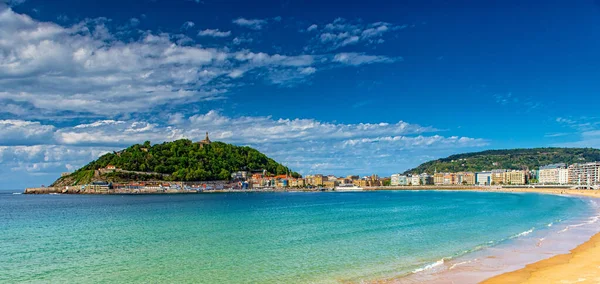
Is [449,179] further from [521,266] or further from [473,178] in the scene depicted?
[521,266]

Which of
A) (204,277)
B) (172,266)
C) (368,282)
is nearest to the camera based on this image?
(368,282)

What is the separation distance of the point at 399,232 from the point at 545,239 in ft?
25.4

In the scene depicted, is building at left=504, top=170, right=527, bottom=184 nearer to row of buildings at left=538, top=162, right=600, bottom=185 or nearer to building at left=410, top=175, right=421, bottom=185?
row of buildings at left=538, top=162, right=600, bottom=185

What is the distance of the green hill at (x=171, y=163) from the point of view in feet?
463

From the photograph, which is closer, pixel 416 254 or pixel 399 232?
pixel 416 254

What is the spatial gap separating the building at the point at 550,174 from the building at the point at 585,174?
5.82 meters

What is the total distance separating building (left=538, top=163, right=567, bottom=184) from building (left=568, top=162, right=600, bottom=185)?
5.82 metres

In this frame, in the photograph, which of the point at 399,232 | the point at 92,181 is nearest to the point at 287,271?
the point at 399,232

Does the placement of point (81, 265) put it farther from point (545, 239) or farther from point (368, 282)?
point (545, 239)

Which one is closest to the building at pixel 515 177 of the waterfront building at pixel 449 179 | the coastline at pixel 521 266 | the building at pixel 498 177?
the building at pixel 498 177

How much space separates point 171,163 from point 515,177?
13157 centimetres

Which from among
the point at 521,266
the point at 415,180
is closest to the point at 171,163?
the point at 415,180

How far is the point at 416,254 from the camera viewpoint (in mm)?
18016

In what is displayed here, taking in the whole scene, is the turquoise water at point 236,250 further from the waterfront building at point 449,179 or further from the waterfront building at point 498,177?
the waterfront building at point 449,179
